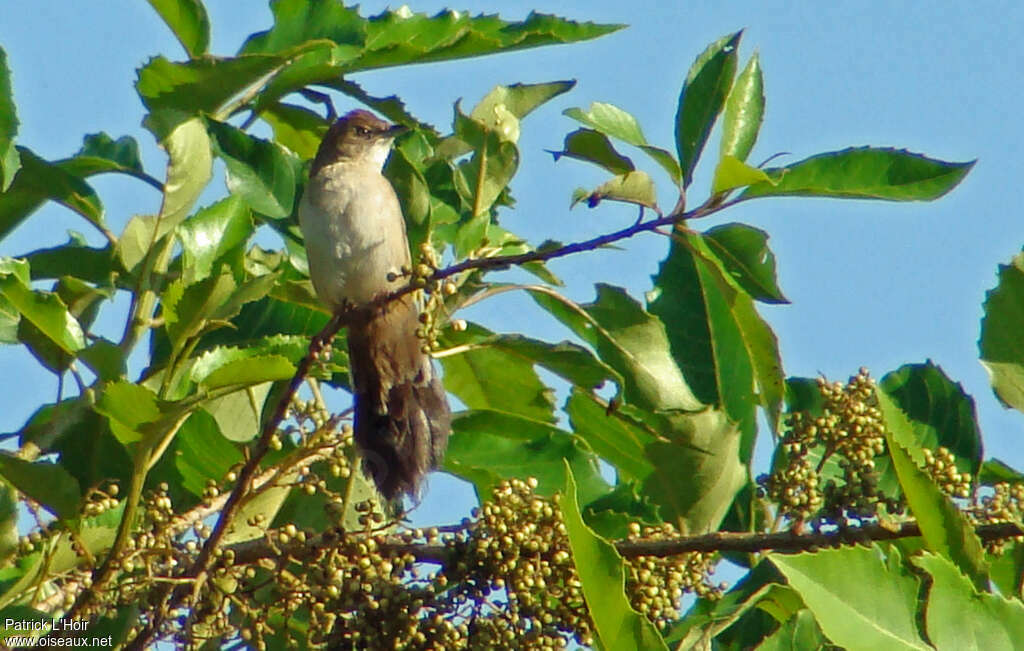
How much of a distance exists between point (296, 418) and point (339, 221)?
2.23 meters

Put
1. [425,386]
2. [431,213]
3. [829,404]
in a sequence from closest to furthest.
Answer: [829,404] → [431,213] → [425,386]

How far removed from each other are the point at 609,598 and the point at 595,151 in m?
1.00

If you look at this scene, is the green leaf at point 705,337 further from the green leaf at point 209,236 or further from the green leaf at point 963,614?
the green leaf at point 963,614

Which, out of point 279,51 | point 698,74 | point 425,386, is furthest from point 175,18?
point 698,74

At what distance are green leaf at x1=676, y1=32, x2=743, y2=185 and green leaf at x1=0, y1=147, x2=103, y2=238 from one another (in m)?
1.94

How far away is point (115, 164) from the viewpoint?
4.33 m

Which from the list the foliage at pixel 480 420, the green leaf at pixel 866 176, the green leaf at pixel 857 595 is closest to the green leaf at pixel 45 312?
the foliage at pixel 480 420

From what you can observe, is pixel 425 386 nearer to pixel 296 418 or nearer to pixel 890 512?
pixel 296 418

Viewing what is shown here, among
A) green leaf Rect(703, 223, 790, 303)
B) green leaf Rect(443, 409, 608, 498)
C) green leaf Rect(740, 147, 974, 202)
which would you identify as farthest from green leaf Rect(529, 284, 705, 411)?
green leaf Rect(740, 147, 974, 202)

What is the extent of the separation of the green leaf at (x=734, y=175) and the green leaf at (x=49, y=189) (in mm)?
2145

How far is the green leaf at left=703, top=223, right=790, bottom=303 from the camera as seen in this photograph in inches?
124

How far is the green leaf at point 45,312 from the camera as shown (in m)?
3.59

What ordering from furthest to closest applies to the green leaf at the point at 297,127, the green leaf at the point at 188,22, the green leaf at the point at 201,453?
the green leaf at the point at 297,127, the green leaf at the point at 188,22, the green leaf at the point at 201,453

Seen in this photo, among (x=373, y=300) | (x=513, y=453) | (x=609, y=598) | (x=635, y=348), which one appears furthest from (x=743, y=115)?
(x=373, y=300)
